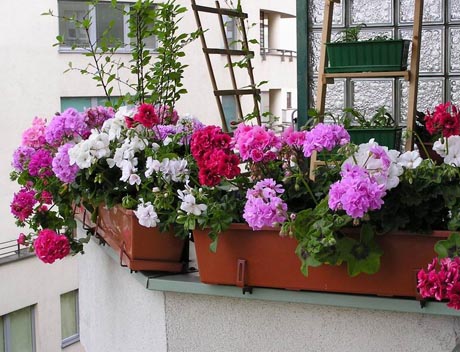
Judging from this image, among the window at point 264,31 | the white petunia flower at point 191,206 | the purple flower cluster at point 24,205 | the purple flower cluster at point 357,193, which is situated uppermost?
the window at point 264,31

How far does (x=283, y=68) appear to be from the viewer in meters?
14.8

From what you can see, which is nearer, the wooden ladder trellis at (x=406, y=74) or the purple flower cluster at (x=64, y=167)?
the purple flower cluster at (x=64, y=167)

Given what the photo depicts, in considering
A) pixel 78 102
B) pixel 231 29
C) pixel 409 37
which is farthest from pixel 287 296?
pixel 78 102

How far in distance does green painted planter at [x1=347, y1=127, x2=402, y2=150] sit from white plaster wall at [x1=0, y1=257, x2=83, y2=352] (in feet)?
29.4

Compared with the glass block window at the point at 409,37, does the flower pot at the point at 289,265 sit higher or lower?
lower

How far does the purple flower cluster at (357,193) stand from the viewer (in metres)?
1.46

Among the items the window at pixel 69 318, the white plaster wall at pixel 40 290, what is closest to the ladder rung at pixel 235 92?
the white plaster wall at pixel 40 290

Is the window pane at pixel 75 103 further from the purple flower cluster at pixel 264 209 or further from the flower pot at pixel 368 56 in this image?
the purple flower cluster at pixel 264 209

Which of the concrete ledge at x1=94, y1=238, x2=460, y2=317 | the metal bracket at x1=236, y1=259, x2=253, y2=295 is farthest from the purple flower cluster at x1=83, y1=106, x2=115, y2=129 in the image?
the metal bracket at x1=236, y1=259, x2=253, y2=295

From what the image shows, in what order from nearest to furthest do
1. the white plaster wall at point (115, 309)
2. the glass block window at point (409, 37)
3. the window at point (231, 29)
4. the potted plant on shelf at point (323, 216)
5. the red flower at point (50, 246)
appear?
the potted plant on shelf at point (323, 216) → the white plaster wall at point (115, 309) → the red flower at point (50, 246) → the glass block window at point (409, 37) → the window at point (231, 29)

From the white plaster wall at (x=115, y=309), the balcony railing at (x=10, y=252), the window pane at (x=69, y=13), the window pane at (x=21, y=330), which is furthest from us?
the window pane at (x=69, y=13)

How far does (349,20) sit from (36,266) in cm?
936

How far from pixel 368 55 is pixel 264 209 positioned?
94 cm

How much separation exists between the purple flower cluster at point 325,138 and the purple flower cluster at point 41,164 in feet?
2.68
